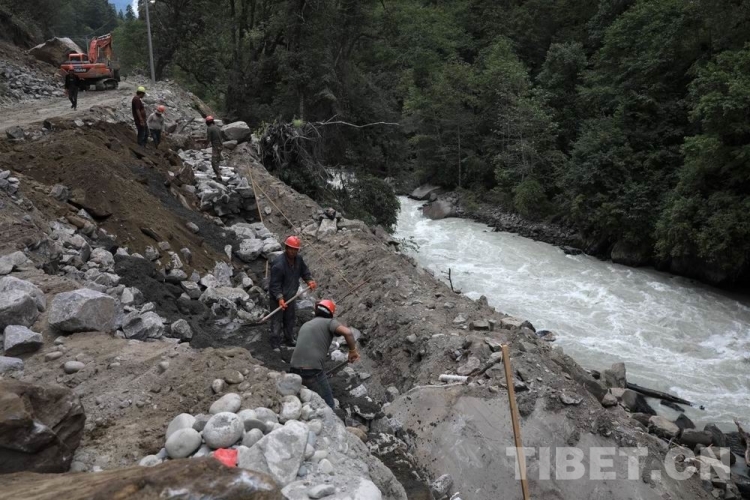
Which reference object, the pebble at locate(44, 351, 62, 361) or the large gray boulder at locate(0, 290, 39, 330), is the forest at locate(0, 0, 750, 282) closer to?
the large gray boulder at locate(0, 290, 39, 330)

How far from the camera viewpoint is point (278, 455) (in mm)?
3508

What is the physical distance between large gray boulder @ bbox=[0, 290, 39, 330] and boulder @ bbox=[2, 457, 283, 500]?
8.34 feet

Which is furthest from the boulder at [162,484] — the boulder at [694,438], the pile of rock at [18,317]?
the boulder at [694,438]

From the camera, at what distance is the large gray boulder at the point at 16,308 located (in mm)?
4910

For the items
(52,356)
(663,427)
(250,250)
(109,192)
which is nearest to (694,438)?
(663,427)

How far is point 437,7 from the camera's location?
Result: 37594mm

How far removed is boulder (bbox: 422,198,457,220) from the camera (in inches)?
914

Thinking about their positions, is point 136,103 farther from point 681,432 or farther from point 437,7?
point 437,7

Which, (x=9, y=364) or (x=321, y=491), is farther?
(x=9, y=364)

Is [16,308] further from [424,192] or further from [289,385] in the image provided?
[424,192]

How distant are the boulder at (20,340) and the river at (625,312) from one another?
9.50 m

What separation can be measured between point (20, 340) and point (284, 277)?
285cm

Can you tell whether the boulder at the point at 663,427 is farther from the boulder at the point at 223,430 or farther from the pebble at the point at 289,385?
the boulder at the point at 223,430

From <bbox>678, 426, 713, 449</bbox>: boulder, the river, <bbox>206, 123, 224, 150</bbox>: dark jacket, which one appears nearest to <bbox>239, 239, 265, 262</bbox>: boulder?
<bbox>206, 123, 224, 150</bbox>: dark jacket
